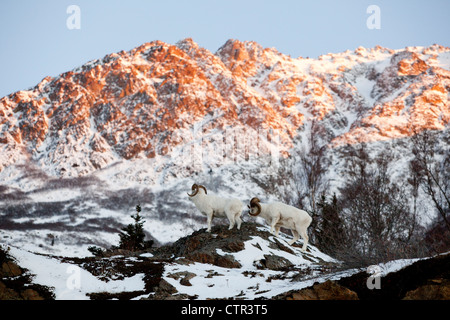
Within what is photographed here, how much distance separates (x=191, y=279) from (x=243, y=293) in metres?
2.72

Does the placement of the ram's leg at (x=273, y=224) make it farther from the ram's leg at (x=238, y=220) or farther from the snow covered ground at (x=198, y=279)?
the snow covered ground at (x=198, y=279)

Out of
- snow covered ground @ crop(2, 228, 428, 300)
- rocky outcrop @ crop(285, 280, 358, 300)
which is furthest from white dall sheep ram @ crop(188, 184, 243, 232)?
rocky outcrop @ crop(285, 280, 358, 300)

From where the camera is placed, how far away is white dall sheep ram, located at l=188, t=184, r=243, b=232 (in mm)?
20062

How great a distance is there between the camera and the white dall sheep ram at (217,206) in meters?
20.1

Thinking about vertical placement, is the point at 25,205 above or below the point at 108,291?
above

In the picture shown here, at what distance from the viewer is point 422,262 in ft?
31.3

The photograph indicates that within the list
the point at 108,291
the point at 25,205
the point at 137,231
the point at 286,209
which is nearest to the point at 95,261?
the point at 108,291

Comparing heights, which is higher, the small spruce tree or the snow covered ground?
the small spruce tree

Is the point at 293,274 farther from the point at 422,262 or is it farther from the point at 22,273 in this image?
the point at 22,273

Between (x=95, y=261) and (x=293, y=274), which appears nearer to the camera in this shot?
(x=293, y=274)

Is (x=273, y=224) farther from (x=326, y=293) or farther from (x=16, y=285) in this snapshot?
(x=16, y=285)

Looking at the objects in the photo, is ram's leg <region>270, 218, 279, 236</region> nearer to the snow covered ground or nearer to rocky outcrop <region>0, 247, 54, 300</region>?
the snow covered ground

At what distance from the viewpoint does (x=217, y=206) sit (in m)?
20.4
